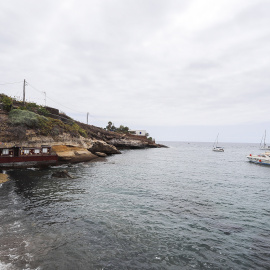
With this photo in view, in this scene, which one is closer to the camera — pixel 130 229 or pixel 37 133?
pixel 130 229

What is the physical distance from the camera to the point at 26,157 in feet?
112

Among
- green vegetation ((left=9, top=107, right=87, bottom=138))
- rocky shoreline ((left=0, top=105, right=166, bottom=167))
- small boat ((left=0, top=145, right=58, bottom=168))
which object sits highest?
green vegetation ((left=9, top=107, right=87, bottom=138))

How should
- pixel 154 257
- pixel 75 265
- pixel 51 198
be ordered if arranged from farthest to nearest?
pixel 51 198 < pixel 154 257 < pixel 75 265

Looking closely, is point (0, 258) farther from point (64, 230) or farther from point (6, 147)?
point (6, 147)

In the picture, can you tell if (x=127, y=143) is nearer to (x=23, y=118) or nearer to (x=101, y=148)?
(x=101, y=148)

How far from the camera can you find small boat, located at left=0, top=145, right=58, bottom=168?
107ft

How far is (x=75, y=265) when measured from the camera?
8312 mm

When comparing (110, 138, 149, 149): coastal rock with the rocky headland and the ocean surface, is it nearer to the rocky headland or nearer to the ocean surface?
the rocky headland

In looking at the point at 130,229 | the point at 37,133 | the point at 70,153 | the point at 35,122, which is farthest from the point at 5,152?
the point at 130,229

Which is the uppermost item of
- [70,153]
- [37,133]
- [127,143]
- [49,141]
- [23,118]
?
[23,118]

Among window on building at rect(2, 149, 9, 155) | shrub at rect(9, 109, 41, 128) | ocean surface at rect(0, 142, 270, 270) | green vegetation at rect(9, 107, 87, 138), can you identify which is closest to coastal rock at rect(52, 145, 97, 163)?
green vegetation at rect(9, 107, 87, 138)

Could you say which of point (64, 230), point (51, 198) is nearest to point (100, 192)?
point (51, 198)

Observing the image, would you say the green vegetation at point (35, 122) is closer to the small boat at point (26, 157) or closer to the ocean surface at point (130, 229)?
the small boat at point (26, 157)

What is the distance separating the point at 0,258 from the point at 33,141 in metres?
34.4
